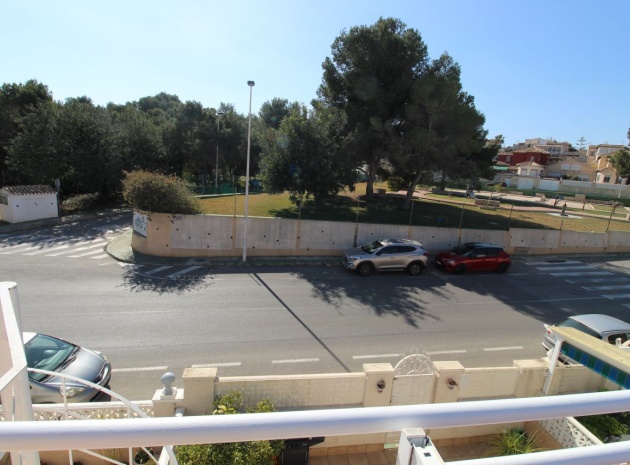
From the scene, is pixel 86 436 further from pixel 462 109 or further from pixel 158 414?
pixel 462 109

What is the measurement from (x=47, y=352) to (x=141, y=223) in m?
11.7

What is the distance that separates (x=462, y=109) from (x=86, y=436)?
27.7m

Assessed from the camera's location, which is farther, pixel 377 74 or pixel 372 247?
pixel 377 74

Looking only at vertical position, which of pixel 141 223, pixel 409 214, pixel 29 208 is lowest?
pixel 29 208

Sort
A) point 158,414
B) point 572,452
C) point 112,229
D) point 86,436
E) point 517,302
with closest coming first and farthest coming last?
point 86,436 < point 572,452 < point 158,414 < point 517,302 < point 112,229

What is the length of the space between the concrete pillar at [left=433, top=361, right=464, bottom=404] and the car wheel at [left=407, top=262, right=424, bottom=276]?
11320mm

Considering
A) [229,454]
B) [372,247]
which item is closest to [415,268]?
[372,247]

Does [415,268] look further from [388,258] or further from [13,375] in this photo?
[13,375]

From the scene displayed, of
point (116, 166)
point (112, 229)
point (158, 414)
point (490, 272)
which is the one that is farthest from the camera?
point (116, 166)

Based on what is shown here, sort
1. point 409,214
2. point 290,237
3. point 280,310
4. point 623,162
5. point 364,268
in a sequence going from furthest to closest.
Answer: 1. point 623,162
2. point 409,214
3. point 290,237
4. point 364,268
5. point 280,310

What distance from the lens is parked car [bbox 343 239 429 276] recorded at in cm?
1784

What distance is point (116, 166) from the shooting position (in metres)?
32.8

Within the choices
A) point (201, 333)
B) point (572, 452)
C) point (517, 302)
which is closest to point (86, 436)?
point (572, 452)

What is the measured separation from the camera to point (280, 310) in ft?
44.6
